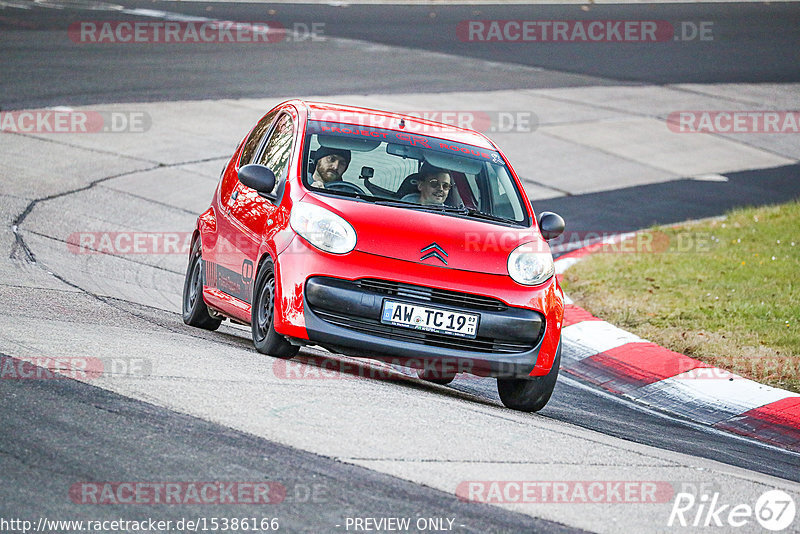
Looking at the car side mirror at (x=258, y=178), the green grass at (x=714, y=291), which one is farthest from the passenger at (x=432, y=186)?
the green grass at (x=714, y=291)

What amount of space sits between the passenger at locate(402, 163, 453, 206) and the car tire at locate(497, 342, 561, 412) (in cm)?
125

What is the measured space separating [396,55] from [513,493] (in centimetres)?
2145

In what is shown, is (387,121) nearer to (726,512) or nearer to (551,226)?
(551,226)

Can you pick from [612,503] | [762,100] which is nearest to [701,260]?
[612,503]

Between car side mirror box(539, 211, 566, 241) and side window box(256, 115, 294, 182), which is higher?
side window box(256, 115, 294, 182)

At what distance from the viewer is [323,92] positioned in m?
20.7

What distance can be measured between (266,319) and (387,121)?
74.5 inches

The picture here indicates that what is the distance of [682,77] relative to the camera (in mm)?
26641

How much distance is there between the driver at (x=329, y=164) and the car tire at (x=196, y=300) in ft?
5.14

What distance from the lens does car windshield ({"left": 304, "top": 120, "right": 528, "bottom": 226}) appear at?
7.58 meters

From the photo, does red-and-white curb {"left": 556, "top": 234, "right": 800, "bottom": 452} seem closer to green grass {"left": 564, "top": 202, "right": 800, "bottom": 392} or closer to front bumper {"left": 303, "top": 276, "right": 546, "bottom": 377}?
green grass {"left": 564, "top": 202, "right": 800, "bottom": 392}

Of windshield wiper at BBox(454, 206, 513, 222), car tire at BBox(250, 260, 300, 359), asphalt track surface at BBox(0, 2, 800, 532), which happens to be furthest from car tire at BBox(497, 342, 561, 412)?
car tire at BBox(250, 260, 300, 359)

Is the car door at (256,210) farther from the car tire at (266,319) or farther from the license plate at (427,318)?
the license plate at (427,318)

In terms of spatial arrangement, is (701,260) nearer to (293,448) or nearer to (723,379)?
(723,379)
